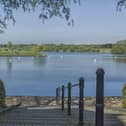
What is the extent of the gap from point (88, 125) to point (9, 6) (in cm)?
235

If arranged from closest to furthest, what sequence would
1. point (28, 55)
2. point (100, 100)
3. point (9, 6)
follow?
point (100, 100) → point (9, 6) → point (28, 55)

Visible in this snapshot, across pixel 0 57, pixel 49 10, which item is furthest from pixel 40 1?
pixel 0 57

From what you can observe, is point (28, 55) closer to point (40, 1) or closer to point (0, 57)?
point (0, 57)

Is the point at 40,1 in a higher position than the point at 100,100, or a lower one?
higher

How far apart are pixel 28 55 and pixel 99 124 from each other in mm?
168974

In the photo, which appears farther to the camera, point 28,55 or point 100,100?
point 28,55

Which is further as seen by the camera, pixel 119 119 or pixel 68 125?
pixel 119 119

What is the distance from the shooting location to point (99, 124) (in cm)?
454

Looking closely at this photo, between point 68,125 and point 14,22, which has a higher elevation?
point 14,22

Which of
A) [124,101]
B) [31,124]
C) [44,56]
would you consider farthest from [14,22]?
[44,56]

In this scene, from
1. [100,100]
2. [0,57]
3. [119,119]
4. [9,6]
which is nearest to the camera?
[100,100]

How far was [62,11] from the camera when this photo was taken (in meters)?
7.71

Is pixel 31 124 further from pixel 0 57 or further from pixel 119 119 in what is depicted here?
pixel 0 57

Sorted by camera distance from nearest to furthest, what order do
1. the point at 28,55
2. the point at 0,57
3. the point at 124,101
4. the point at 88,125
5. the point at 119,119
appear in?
the point at 88,125
the point at 119,119
the point at 124,101
the point at 0,57
the point at 28,55
